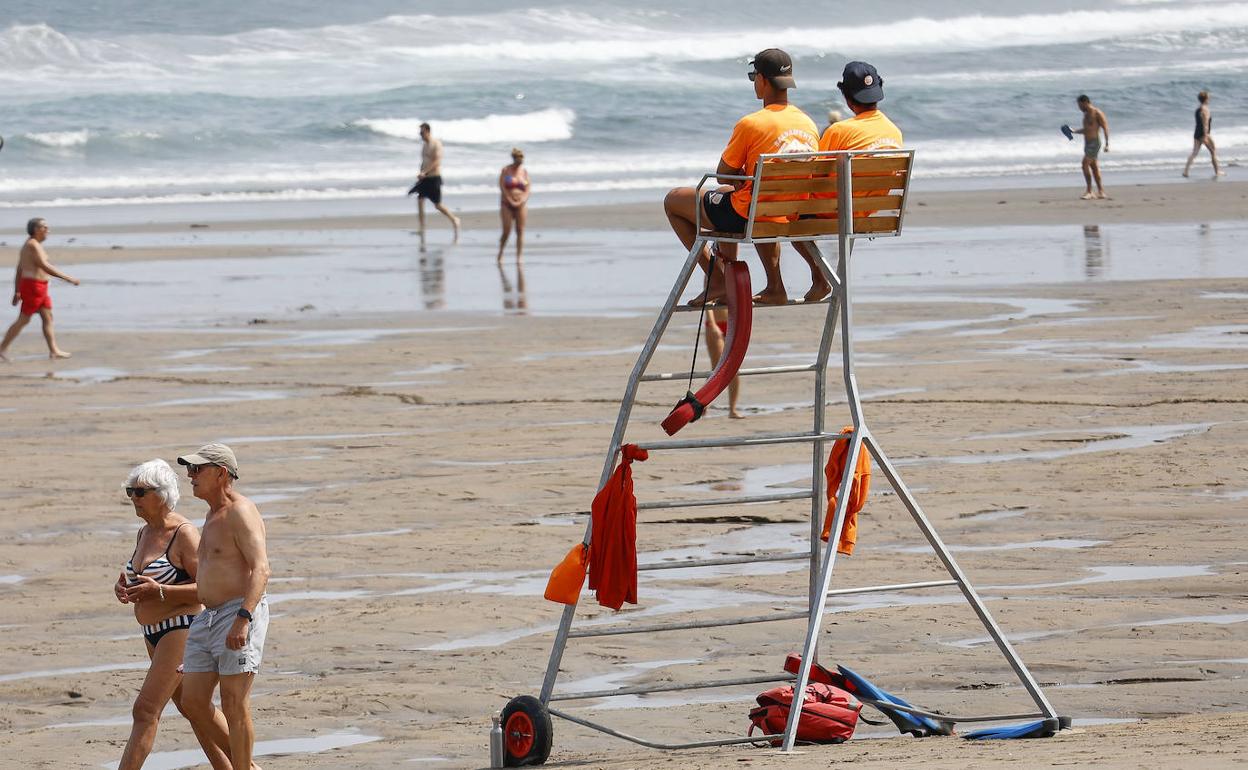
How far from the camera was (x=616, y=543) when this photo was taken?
614 cm

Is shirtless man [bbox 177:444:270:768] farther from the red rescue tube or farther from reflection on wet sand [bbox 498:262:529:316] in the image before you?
reflection on wet sand [bbox 498:262:529:316]

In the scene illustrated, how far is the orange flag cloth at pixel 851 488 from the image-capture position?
20.7 ft

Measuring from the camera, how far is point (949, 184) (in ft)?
132

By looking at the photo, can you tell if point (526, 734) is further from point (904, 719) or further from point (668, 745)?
point (904, 719)

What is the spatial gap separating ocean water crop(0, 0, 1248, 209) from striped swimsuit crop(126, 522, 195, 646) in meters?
33.2

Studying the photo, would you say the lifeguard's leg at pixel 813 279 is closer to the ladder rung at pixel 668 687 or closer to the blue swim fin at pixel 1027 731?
the ladder rung at pixel 668 687

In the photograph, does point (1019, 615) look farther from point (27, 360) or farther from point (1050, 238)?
point (1050, 238)

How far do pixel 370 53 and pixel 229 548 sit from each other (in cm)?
7555

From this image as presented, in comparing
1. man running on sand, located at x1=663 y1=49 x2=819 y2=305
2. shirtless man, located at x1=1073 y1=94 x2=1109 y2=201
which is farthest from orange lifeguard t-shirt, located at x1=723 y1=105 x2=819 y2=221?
shirtless man, located at x1=1073 y1=94 x2=1109 y2=201

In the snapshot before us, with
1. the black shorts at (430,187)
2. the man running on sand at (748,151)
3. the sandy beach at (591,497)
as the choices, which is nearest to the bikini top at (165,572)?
the sandy beach at (591,497)

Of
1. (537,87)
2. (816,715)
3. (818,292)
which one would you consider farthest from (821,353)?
(537,87)

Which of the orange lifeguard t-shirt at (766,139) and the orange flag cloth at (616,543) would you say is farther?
the orange flag cloth at (616,543)

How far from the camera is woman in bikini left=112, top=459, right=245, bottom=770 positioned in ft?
20.4

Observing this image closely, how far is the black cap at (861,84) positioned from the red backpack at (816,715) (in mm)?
1966
